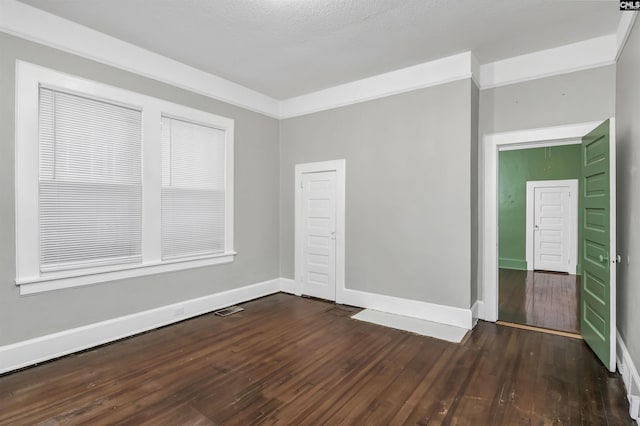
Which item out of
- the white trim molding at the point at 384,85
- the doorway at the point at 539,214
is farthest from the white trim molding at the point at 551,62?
the doorway at the point at 539,214

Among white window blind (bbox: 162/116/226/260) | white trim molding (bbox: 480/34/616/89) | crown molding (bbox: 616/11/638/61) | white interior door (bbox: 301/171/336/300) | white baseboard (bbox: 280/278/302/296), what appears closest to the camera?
crown molding (bbox: 616/11/638/61)

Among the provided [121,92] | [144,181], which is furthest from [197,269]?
[121,92]

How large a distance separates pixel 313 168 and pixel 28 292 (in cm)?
369

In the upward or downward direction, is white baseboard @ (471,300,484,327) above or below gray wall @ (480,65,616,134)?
below

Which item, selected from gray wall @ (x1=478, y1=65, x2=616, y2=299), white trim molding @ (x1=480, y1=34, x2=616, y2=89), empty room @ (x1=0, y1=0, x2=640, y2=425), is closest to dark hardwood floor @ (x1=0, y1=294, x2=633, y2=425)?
empty room @ (x1=0, y1=0, x2=640, y2=425)

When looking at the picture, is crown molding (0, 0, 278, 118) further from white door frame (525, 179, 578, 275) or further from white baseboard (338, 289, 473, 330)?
white door frame (525, 179, 578, 275)

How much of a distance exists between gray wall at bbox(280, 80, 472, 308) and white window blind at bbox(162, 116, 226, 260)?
1.60m

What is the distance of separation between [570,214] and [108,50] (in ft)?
28.8

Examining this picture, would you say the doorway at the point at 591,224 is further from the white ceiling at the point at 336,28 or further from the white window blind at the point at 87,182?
the white window blind at the point at 87,182

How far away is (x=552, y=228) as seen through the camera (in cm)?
738

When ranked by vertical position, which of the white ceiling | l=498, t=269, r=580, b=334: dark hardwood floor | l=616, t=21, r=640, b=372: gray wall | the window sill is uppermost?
the white ceiling

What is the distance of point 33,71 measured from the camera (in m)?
2.96

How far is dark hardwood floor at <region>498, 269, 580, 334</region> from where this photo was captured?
13.3 feet

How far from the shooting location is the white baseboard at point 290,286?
17.7 feet
